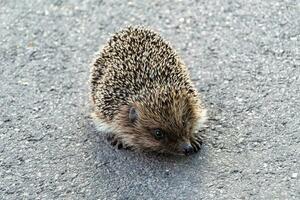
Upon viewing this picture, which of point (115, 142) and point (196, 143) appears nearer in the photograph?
point (196, 143)

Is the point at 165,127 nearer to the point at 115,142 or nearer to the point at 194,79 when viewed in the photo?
the point at 115,142

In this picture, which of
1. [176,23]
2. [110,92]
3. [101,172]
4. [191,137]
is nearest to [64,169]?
[101,172]

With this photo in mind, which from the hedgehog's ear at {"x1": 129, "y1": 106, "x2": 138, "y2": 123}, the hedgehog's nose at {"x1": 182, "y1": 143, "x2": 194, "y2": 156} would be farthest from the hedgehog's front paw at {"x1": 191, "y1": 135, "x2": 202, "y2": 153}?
the hedgehog's ear at {"x1": 129, "y1": 106, "x2": 138, "y2": 123}

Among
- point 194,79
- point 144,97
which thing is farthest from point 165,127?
point 194,79

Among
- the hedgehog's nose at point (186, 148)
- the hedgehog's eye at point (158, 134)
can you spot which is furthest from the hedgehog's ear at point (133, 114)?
the hedgehog's nose at point (186, 148)

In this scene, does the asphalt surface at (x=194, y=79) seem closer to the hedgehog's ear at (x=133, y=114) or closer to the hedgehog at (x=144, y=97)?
the hedgehog at (x=144, y=97)

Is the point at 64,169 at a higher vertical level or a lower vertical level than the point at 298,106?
lower

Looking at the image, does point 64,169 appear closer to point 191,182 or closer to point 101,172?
point 101,172
